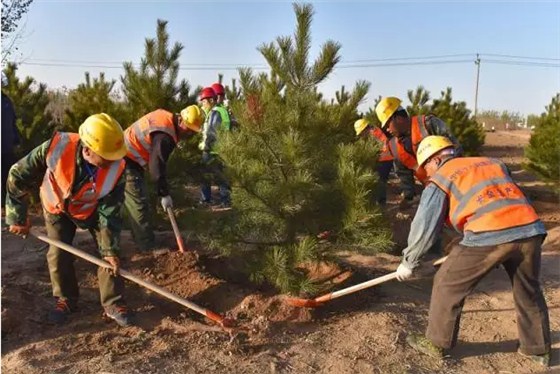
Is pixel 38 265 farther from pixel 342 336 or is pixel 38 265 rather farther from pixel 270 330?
pixel 342 336

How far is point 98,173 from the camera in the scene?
11.7 feet

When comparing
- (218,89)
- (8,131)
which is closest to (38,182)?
(8,131)

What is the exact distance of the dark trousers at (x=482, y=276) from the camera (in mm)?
3230

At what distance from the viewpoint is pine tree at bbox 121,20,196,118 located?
597cm

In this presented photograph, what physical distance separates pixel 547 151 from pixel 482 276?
22.7ft

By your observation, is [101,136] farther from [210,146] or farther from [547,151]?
[547,151]

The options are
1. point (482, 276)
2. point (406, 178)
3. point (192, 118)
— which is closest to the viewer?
point (482, 276)

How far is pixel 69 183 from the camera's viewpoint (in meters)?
3.50

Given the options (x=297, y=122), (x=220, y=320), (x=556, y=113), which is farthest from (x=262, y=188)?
(x=556, y=113)

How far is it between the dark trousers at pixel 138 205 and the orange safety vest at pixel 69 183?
1.27 metres

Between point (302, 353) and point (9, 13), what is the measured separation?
13.0m

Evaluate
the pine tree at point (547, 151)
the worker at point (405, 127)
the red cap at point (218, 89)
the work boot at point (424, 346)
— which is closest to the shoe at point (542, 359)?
the work boot at point (424, 346)

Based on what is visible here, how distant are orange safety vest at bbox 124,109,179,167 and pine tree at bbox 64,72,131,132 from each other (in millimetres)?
1710

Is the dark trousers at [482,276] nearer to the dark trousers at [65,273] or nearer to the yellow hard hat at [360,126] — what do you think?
the yellow hard hat at [360,126]
